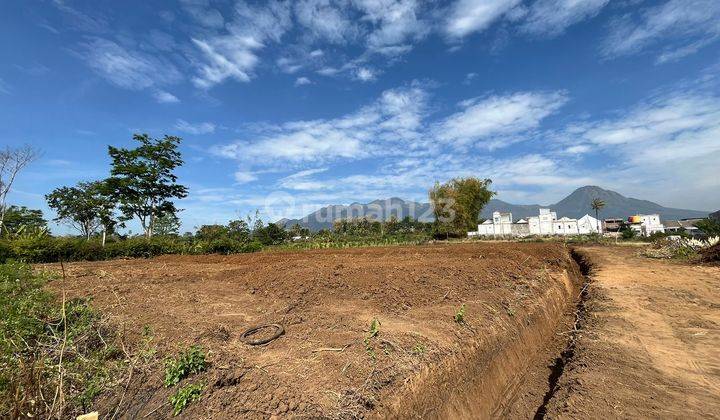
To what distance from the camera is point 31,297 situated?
4.86 m

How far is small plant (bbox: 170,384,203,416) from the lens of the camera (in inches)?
110

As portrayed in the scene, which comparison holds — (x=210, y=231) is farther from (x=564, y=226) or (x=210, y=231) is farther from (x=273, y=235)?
(x=564, y=226)

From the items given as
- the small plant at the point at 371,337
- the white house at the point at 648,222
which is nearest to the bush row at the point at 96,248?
the small plant at the point at 371,337

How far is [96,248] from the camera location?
56.7 feet

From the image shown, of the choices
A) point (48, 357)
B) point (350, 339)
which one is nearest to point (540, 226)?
point (350, 339)

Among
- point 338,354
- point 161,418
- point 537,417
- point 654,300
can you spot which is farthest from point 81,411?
point 654,300

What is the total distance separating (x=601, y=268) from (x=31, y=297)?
52.7ft

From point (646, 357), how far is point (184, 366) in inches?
238

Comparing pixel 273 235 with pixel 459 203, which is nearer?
pixel 273 235

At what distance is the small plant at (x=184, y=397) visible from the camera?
279 cm

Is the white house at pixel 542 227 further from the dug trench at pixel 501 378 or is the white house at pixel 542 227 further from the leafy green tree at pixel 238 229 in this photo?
the dug trench at pixel 501 378

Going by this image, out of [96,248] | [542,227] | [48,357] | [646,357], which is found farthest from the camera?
[542,227]

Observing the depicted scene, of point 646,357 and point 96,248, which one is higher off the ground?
point 96,248

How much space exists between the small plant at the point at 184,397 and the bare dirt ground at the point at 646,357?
12.1 feet
